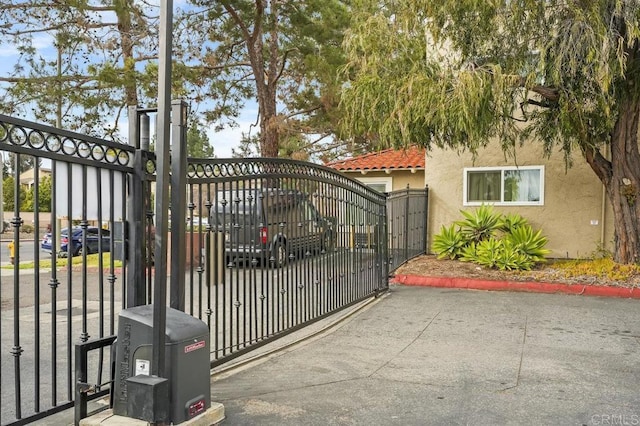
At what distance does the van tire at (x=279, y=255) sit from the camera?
216 inches

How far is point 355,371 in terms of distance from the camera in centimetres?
516

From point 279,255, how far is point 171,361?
7.48 ft

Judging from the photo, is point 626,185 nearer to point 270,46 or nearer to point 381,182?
point 381,182

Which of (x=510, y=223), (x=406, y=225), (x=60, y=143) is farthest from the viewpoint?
(x=510, y=223)

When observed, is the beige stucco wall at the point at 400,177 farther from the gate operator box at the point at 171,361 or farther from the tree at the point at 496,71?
the gate operator box at the point at 171,361

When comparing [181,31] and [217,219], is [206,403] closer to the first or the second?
[217,219]

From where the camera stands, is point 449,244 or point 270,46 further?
point 270,46

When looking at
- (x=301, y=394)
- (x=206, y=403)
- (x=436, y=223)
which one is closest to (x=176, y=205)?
(x=206, y=403)

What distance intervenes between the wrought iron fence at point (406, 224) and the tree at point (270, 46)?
4788 mm

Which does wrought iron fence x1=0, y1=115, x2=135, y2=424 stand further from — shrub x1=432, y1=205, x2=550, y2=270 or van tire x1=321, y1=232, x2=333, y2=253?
shrub x1=432, y1=205, x2=550, y2=270

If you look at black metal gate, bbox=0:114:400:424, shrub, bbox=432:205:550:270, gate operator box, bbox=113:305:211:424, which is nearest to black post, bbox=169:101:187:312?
black metal gate, bbox=0:114:400:424

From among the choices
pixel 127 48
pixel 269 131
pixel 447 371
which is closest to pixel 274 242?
pixel 447 371

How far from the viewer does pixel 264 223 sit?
→ 5590 mm

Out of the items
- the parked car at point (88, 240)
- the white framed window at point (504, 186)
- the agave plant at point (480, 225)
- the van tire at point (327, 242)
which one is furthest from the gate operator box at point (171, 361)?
the white framed window at point (504, 186)
